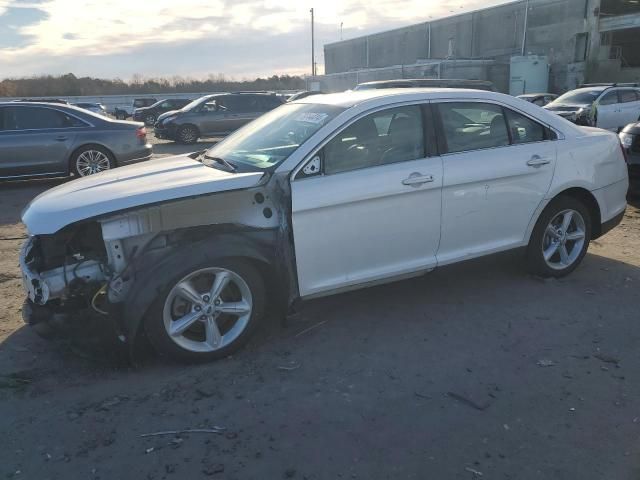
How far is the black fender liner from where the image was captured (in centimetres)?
322

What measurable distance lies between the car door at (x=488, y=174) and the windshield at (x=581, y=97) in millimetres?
14212

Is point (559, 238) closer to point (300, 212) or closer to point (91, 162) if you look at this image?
point (300, 212)

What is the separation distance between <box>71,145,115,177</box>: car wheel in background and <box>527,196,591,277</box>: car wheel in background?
7881 mm

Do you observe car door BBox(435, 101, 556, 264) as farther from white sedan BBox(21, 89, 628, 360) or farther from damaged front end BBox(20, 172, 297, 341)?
damaged front end BBox(20, 172, 297, 341)

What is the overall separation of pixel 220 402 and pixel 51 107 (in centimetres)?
849

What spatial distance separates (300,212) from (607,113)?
15048 millimetres

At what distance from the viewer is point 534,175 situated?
4.39 meters

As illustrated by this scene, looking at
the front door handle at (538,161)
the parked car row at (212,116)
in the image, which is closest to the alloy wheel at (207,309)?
the front door handle at (538,161)

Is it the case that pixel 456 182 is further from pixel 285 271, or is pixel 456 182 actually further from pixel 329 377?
pixel 329 377

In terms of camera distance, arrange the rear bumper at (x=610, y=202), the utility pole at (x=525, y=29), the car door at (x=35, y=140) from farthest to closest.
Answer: the utility pole at (x=525, y=29)
the car door at (x=35, y=140)
the rear bumper at (x=610, y=202)

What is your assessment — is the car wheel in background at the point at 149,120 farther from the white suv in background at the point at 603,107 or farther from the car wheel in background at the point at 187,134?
the white suv in background at the point at 603,107

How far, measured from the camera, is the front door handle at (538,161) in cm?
436

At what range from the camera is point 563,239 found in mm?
4746

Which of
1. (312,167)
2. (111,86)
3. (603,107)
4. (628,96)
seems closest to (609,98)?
(628,96)
